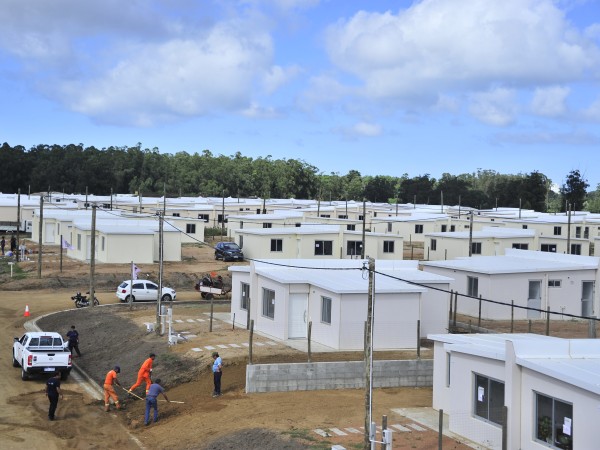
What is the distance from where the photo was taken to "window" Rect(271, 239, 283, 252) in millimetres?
60869

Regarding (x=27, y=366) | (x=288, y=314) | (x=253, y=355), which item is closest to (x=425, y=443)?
(x=253, y=355)

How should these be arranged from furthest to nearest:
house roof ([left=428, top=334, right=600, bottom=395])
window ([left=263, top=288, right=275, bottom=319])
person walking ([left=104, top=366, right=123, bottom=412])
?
window ([left=263, top=288, right=275, bottom=319])
person walking ([left=104, top=366, right=123, bottom=412])
house roof ([left=428, top=334, right=600, bottom=395])

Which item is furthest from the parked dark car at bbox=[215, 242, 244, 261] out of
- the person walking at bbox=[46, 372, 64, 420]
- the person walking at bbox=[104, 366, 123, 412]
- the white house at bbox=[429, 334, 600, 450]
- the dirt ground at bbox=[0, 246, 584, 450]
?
the white house at bbox=[429, 334, 600, 450]

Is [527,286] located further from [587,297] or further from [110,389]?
[110,389]

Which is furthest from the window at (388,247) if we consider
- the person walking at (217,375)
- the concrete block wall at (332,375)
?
the person walking at (217,375)

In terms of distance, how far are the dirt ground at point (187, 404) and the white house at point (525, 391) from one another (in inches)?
44.2

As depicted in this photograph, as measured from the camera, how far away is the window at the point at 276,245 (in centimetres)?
6087

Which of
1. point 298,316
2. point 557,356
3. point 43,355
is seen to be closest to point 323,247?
point 298,316

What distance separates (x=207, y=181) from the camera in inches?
5974

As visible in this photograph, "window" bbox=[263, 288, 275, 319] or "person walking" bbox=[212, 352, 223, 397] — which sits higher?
"window" bbox=[263, 288, 275, 319]

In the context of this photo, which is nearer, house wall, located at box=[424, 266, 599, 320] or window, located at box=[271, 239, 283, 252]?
house wall, located at box=[424, 266, 599, 320]

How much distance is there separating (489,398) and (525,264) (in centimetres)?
2231

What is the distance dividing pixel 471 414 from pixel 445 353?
2376 mm

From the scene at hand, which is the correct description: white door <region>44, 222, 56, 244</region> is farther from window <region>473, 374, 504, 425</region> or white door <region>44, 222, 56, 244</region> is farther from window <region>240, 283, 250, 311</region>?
window <region>473, 374, 504, 425</region>
